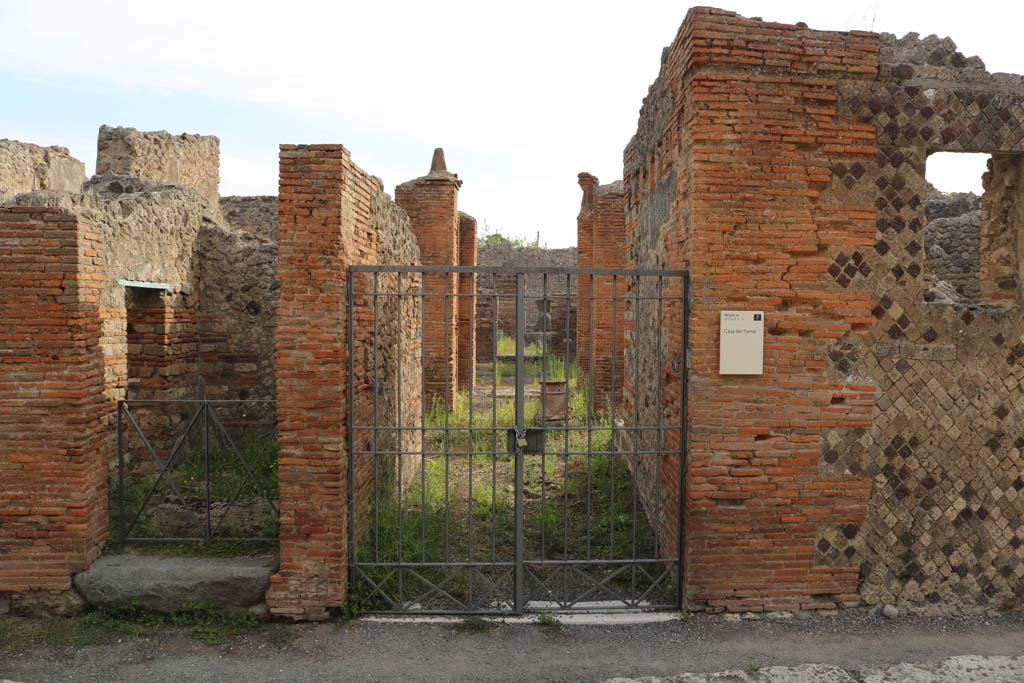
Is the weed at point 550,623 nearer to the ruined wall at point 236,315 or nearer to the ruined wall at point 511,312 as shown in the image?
the ruined wall at point 236,315

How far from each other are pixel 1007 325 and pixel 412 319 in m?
6.16

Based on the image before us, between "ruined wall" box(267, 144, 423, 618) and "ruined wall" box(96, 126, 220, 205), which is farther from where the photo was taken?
"ruined wall" box(96, 126, 220, 205)

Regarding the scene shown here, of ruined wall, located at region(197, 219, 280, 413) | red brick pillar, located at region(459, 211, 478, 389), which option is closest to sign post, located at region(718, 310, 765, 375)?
ruined wall, located at region(197, 219, 280, 413)

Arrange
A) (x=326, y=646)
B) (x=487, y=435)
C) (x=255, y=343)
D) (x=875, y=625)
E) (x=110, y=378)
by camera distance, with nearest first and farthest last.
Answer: (x=326, y=646)
(x=875, y=625)
(x=110, y=378)
(x=255, y=343)
(x=487, y=435)

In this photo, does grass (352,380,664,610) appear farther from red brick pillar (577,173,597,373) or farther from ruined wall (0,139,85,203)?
ruined wall (0,139,85,203)

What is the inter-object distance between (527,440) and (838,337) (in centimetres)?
243

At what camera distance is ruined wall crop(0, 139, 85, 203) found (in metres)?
10.4

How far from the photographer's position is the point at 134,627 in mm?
5012

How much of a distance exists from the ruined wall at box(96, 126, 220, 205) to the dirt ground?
7.33 m

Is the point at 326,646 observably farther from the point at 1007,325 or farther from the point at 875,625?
the point at 1007,325

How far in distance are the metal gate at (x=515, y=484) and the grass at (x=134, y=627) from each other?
30.1 inches

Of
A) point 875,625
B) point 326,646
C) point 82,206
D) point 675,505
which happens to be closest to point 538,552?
point 675,505

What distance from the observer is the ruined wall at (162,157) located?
1116 centimetres

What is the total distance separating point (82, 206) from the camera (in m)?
7.25
